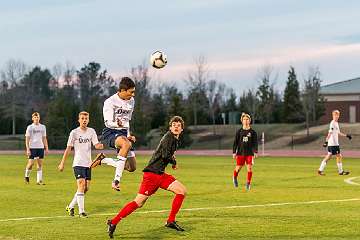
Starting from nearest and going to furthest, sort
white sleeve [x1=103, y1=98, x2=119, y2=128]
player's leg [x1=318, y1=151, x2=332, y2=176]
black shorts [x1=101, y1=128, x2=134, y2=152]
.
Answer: white sleeve [x1=103, y1=98, x2=119, y2=128]
black shorts [x1=101, y1=128, x2=134, y2=152]
player's leg [x1=318, y1=151, x2=332, y2=176]

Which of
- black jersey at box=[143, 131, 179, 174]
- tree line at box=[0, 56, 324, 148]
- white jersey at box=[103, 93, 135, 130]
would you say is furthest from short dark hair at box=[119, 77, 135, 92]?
tree line at box=[0, 56, 324, 148]

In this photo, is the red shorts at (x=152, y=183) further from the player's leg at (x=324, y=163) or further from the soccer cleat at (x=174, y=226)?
the player's leg at (x=324, y=163)

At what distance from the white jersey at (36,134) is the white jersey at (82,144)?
826 centimetres

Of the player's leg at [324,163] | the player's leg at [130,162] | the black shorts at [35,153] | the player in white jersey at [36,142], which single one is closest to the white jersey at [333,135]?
the player's leg at [324,163]

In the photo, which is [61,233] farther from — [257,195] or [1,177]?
[1,177]

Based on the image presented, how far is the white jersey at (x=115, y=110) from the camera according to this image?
12.4 meters

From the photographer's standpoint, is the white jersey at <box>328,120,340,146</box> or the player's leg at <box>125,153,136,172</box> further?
the white jersey at <box>328,120,340,146</box>

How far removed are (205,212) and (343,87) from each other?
267 feet

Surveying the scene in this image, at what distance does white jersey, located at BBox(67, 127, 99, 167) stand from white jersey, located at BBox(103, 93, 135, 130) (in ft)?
6.57

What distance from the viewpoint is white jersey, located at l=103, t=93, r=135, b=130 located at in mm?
12422

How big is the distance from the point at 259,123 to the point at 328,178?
6959cm

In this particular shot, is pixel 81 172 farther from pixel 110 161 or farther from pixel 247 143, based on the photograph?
pixel 247 143

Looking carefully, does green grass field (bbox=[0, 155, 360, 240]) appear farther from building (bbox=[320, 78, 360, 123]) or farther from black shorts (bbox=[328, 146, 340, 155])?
building (bbox=[320, 78, 360, 123])

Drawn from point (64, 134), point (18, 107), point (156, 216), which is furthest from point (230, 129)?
point (156, 216)
